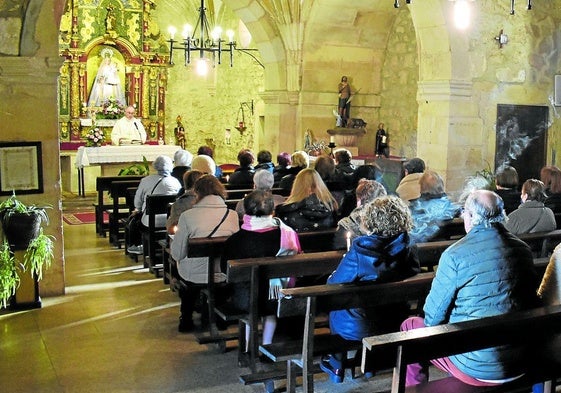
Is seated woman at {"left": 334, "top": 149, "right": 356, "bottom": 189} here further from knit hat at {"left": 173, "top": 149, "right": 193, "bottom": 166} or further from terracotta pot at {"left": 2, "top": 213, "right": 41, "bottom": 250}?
terracotta pot at {"left": 2, "top": 213, "right": 41, "bottom": 250}

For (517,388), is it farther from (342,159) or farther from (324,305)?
(342,159)

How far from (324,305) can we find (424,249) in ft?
4.25

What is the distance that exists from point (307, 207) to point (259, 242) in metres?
0.99

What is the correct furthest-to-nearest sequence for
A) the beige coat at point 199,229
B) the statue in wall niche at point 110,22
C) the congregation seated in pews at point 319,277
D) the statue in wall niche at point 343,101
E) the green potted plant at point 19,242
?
1. the statue in wall niche at point 110,22
2. the statue in wall niche at point 343,101
3. the green potted plant at point 19,242
4. the beige coat at point 199,229
5. the congregation seated in pews at point 319,277

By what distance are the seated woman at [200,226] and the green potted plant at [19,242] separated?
4.51ft

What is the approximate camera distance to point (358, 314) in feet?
12.5

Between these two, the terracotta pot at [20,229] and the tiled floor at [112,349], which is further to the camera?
the terracotta pot at [20,229]

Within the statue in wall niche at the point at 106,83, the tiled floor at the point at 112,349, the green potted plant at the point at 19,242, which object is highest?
the statue in wall niche at the point at 106,83

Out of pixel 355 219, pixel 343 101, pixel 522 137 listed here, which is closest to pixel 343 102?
pixel 343 101

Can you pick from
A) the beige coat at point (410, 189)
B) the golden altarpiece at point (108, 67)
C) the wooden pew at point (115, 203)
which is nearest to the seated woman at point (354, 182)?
the beige coat at point (410, 189)

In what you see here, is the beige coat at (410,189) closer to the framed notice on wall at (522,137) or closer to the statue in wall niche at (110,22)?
the framed notice on wall at (522,137)

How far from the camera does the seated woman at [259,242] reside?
440 cm

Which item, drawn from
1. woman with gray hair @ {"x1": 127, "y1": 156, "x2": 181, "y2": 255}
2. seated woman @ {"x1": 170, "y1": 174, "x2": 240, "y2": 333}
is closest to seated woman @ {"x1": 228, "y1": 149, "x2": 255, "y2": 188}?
woman with gray hair @ {"x1": 127, "y1": 156, "x2": 181, "y2": 255}

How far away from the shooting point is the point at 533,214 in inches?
209
